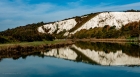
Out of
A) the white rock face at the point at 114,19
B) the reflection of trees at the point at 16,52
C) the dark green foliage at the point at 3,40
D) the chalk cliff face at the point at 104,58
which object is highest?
the white rock face at the point at 114,19

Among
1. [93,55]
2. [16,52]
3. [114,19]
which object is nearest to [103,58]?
[93,55]

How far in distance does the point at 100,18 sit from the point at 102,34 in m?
41.6

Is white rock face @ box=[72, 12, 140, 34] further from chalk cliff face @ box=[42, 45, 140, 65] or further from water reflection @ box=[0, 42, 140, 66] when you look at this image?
chalk cliff face @ box=[42, 45, 140, 65]

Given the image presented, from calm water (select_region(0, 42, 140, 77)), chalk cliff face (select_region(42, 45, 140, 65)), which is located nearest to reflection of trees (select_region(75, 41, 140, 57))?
chalk cliff face (select_region(42, 45, 140, 65))

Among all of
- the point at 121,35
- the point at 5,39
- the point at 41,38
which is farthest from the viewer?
the point at 121,35

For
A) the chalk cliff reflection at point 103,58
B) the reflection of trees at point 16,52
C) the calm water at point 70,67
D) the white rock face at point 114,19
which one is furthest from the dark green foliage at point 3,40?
the white rock face at point 114,19

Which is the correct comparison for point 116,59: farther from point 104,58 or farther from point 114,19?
point 114,19

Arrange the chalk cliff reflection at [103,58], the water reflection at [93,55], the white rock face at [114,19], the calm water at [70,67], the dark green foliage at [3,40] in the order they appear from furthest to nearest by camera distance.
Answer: the white rock face at [114,19] < the dark green foliage at [3,40] < the water reflection at [93,55] < the chalk cliff reflection at [103,58] < the calm water at [70,67]

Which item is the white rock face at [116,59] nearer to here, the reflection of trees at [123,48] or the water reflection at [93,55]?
the water reflection at [93,55]

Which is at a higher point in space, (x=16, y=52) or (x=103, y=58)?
(x=16, y=52)

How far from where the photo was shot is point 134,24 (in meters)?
125

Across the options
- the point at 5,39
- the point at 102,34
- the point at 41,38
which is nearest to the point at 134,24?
the point at 102,34

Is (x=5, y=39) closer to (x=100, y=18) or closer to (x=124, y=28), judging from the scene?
(x=124, y=28)

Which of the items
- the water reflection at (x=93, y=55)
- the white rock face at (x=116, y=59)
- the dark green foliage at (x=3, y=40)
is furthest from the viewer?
the dark green foliage at (x=3, y=40)
